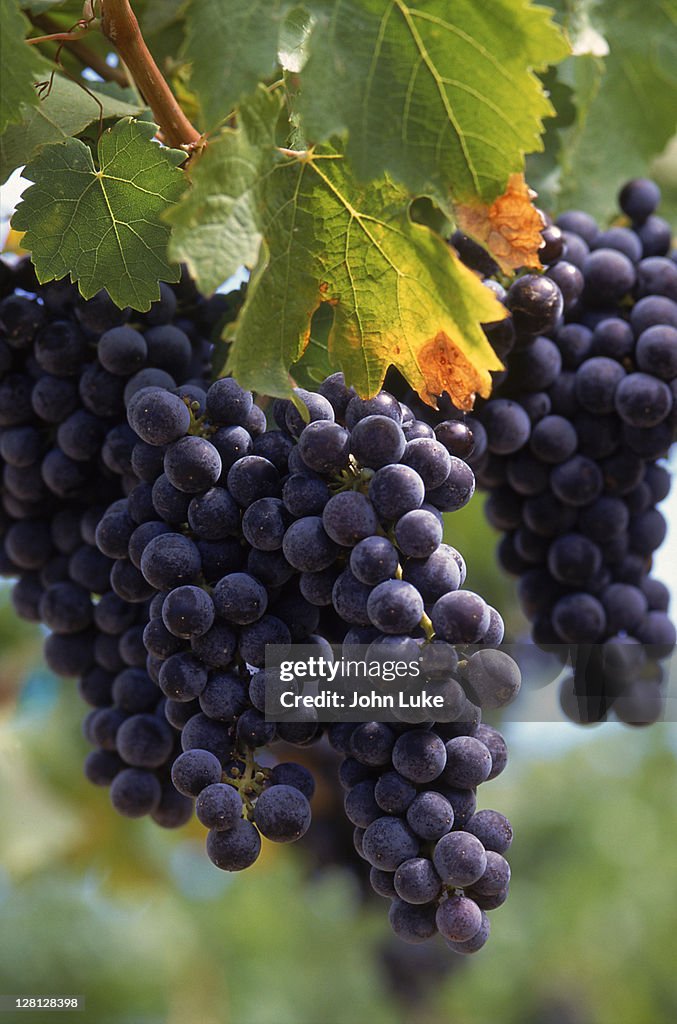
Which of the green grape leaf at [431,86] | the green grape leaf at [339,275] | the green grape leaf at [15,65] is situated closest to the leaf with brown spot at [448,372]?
the green grape leaf at [339,275]

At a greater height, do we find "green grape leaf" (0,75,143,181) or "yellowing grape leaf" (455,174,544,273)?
"yellowing grape leaf" (455,174,544,273)

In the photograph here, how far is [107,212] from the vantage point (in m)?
0.89

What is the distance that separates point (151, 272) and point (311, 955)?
274 centimetres

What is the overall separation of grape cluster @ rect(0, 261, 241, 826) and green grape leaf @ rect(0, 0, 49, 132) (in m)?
0.27

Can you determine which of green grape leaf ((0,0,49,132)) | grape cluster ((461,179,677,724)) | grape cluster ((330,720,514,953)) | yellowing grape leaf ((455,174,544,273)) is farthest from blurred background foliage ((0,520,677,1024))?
green grape leaf ((0,0,49,132))

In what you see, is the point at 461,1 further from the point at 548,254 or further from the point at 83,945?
the point at 83,945

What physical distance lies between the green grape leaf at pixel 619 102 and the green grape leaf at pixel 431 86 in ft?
1.16

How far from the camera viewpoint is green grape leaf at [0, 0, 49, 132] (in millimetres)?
708

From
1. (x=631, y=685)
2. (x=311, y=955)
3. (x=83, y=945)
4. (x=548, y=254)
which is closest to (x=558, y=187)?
(x=548, y=254)

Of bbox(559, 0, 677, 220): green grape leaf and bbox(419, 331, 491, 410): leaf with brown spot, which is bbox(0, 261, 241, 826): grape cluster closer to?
bbox(419, 331, 491, 410): leaf with brown spot

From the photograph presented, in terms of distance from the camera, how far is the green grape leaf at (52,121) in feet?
2.98

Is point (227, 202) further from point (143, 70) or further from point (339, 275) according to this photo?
point (143, 70)

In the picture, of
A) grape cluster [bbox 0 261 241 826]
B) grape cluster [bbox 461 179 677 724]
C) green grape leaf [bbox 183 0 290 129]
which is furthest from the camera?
grape cluster [bbox 461 179 677 724]

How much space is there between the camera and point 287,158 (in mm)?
786
